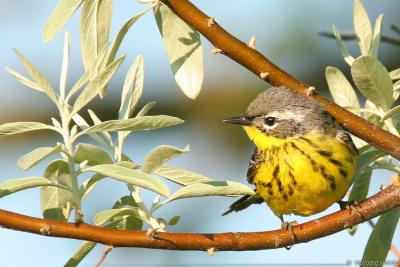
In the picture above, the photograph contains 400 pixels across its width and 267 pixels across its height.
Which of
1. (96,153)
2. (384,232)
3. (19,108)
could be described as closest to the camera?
(96,153)

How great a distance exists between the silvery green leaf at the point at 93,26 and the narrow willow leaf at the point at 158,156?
683mm

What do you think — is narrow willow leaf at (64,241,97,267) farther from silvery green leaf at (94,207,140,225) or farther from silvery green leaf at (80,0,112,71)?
Answer: silvery green leaf at (80,0,112,71)

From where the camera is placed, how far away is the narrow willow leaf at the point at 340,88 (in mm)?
4215

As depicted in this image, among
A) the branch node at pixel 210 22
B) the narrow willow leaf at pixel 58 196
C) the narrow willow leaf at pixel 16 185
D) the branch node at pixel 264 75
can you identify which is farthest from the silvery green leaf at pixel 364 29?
the narrow willow leaf at pixel 16 185

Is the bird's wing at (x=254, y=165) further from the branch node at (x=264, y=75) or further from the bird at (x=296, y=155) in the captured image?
the branch node at (x=264, y=75)

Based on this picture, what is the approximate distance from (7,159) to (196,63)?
4.40m

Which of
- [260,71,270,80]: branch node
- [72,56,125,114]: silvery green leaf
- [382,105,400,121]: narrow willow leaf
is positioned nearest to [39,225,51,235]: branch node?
Answer: [72,56,125,114]: silvery green leaf

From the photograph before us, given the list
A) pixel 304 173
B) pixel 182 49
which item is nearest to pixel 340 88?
pixel 304 173

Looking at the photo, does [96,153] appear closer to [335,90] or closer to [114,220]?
[114,220]

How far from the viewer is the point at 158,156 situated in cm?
319

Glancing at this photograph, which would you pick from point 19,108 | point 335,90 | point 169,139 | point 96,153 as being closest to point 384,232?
point 335,90

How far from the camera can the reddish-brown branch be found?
10.00 ft

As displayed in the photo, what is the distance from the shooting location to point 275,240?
3350 mm

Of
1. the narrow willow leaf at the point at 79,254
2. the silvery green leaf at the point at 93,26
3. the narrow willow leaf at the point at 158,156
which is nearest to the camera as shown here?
the narrow willow leaf at the point at 158,156
